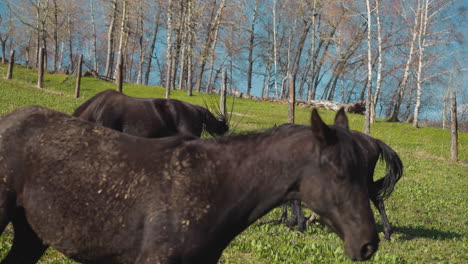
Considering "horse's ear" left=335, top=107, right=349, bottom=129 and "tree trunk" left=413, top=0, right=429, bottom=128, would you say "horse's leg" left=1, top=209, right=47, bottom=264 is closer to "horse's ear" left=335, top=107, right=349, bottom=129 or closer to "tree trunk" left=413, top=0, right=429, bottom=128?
"horse's ear" left=335, top=107, right=349, bottom=129

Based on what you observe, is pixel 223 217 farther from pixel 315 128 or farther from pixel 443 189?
pixel 443 189

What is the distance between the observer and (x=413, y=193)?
15250 millimetres

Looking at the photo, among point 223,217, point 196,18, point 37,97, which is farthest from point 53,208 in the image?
point 196,18

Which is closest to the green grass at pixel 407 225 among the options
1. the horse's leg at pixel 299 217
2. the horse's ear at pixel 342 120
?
the horse's leg at pixel 299 217

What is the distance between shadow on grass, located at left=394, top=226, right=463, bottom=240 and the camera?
388 inches

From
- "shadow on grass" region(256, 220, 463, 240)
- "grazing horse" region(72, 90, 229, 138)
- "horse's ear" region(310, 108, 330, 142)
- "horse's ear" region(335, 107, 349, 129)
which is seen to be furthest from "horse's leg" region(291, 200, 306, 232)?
"horse's ear" region(310, 108, 330, 142)

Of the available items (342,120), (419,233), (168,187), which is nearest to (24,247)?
(168,187)

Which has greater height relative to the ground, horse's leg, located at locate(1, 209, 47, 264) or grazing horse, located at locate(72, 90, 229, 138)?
grazing horse, located at locate(72, 90, 229, 138)

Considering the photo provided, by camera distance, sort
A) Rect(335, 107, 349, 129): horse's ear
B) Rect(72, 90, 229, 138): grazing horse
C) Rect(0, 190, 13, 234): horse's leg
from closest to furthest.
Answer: Rect(0, 190, 13, 234): horse's leg
Rect(335, 107, 349, 129): horse's ear
Rect(72, 90, 229, 138): grazing horse

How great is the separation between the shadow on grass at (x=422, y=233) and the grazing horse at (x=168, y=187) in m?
7.66

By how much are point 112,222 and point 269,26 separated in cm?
6473

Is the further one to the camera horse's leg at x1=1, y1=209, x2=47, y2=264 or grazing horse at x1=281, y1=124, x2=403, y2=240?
grazing horse at x1=281, y1=124, x2=403, y2=240

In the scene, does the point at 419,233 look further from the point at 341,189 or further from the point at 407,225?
the point at 341,189

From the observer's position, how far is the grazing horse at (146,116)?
9367 mm
